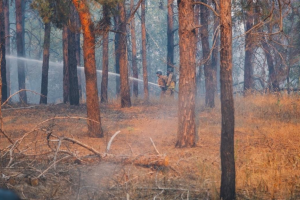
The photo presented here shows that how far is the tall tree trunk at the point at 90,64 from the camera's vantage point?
988cm

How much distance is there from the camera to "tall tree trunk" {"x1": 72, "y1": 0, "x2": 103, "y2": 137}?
988cm

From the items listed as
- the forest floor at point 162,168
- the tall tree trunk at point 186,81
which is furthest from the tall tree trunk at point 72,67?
the tall tree trunk at point 186,81

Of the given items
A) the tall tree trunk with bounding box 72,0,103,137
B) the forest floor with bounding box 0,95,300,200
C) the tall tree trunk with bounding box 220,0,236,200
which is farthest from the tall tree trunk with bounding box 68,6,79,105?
the tall tree trunk with bounding box 220,0,236,200

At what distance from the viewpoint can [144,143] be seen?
31.8 ft

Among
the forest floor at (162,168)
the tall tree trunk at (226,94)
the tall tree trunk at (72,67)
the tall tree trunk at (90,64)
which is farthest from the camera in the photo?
the tall tree trunk at (72,67)

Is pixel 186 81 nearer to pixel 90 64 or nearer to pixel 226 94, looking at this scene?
pixel 90 64

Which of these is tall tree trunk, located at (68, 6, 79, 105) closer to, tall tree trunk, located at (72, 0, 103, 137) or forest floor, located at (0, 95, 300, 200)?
forest floor, located at (0, 95, 300, 200)

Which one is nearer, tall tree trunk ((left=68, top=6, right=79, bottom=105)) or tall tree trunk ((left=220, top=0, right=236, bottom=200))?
tall tree trunk ((left=220, top=0, right=236, bottom=200))

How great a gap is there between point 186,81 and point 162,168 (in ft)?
8.46

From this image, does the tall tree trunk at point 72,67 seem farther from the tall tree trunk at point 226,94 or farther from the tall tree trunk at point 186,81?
the tall tree trunk at point 226,94

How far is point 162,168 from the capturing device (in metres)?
6.93

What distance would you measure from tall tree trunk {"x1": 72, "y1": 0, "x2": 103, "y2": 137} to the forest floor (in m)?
0.49

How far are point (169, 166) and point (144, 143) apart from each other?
274 centimetres

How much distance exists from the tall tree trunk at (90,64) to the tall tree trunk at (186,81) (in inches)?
95.8
